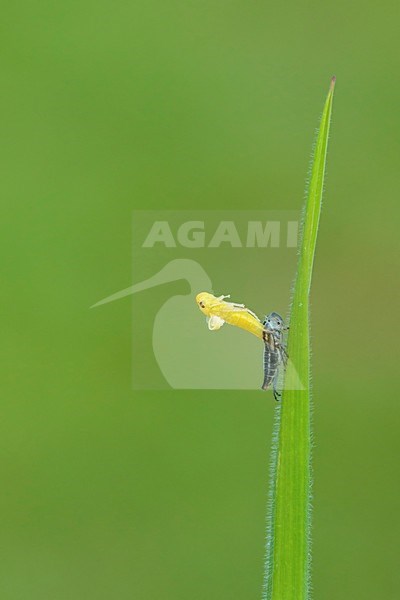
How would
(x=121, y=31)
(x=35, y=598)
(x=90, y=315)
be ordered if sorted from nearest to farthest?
(x=35, y=598)
(x=90, y=315)
(x=121, y=31)

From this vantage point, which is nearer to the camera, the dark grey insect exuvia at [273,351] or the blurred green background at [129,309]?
the dark grey insect exuvia at [273,351]

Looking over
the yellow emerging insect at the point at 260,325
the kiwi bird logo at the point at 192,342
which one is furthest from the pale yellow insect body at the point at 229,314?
the kiwi bird logo at the point at 192,342

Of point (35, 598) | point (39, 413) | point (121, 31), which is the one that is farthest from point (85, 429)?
point (121, 31)

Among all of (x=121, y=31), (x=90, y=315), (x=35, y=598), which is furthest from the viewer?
(x=121, y=31)

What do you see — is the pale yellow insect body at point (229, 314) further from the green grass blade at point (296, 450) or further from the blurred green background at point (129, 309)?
the blurred green background at point (129, 309)

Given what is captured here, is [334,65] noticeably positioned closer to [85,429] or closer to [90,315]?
[90,315]
